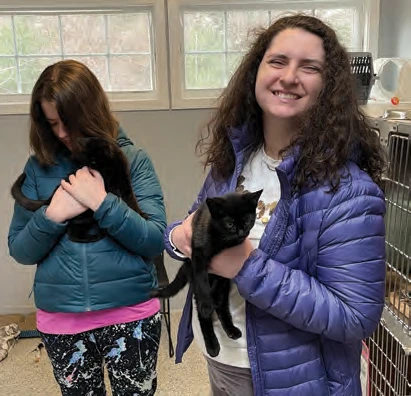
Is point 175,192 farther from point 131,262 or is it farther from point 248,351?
point 248,351

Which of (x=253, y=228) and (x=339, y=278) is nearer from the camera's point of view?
(x=339, y=278)

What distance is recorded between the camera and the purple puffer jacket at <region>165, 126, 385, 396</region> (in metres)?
0.80

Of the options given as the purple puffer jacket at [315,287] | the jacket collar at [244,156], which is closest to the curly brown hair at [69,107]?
the jacket collar at [244,156]

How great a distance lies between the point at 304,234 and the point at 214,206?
7.2 inches

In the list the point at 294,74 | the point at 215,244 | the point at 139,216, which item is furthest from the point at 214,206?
the point at 139,216

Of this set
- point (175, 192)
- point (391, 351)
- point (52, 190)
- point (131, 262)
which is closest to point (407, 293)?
point (391, 351)

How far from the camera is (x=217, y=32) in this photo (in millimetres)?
2881

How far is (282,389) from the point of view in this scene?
896 mm

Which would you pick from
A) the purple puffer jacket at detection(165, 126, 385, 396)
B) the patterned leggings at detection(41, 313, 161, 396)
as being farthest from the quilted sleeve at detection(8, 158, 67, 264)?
the purple puffer jacket at detection(165, 126, 385, 396)

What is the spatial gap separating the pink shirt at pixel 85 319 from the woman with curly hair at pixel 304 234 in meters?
0.31

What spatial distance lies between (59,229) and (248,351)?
63 centimetres

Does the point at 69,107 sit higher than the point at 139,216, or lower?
higher

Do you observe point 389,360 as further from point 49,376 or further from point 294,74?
point 49,376

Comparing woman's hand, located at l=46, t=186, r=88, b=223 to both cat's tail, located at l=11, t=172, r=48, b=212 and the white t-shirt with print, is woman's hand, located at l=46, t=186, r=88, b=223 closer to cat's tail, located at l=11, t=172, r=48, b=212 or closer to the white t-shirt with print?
cat's tail, located at l=11, t=172, r=48, b=212
